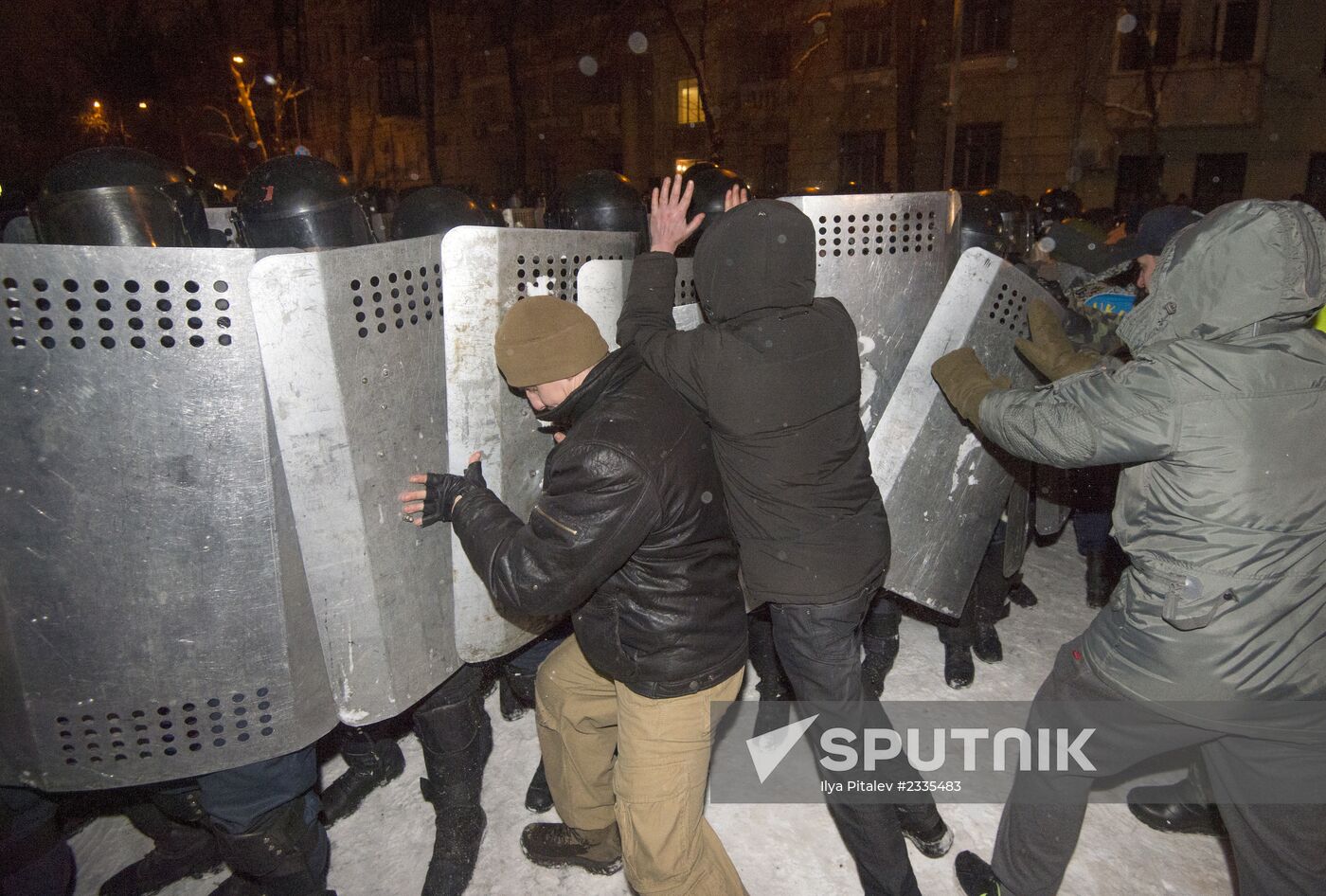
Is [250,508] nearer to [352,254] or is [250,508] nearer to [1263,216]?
[352,254]

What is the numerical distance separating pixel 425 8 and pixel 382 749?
26089 millimetres

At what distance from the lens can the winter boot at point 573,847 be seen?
2.58 m

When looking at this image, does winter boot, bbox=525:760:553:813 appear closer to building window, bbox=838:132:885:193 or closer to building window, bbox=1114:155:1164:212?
building window, bbox=1114:155:1164:212

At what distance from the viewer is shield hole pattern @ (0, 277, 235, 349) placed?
68.4 inches

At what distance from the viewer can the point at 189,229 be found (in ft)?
8.40

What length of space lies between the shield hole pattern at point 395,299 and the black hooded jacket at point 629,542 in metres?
0.52

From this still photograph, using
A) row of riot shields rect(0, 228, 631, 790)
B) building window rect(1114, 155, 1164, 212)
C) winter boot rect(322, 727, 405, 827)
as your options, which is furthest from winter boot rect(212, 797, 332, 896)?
building window rect(1114, 155, 1164, 212)

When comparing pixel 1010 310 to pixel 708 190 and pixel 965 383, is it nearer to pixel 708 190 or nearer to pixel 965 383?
pixel 965 383

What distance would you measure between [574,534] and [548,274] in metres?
0.98

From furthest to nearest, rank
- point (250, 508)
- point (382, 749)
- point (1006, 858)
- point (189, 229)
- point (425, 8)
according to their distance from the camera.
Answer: point (425, 8), point (382, 749), point (189, 229), point (1006, 858), point (250, 508)

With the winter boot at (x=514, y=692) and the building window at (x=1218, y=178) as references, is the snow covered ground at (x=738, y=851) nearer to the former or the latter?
the winter boot at (x=514, y=692)

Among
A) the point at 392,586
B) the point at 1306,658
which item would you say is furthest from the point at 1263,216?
the point at 392,586

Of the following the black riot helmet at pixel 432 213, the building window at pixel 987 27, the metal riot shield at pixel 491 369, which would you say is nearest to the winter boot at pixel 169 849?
the metal riot shield at pixel 491 369

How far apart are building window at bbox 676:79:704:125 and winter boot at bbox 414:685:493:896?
2560 cm
